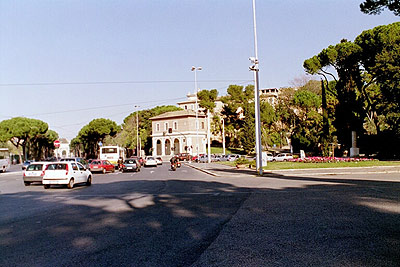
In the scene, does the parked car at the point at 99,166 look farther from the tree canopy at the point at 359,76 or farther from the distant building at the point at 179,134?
the distant building at the point at 179,134

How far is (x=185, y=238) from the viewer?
7.63 meters

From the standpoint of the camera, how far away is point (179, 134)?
91.6 meters

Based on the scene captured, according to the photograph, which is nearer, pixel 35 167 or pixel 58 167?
pixel 58 167

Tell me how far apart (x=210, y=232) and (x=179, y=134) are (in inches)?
3293

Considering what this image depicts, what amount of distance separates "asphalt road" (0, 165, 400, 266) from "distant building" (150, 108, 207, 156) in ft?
250

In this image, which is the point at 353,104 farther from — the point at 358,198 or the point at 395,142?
the point at 358,198

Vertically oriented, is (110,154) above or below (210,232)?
above

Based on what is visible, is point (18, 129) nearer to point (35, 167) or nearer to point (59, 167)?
point (35, 167)

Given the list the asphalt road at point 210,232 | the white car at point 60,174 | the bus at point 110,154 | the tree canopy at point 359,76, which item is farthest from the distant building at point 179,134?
the asphalt road at point 210,232

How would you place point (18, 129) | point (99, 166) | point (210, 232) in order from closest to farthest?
point (210, 232) < point (99, 166) < point (18, 129)

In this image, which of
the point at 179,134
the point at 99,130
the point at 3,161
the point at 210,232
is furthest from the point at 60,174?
the point at 99,130

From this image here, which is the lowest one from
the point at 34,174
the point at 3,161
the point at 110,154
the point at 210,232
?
the point at 210,232

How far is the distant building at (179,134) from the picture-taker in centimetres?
9025

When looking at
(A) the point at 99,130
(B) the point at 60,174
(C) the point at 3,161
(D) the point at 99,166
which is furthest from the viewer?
(A) the point at 99,130
